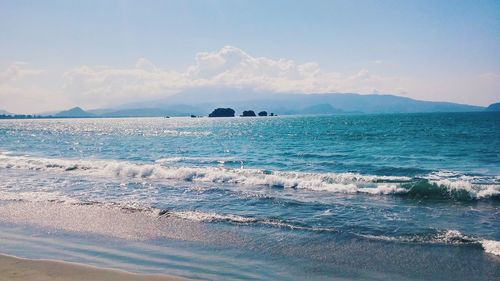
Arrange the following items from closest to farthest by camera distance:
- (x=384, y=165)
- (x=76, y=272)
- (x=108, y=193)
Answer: (x=76, y=272)
(x=108, y=193)
(x=384, y=165)

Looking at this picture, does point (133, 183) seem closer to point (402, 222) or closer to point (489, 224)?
point (402, 222)

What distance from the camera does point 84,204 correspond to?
17.5 meters

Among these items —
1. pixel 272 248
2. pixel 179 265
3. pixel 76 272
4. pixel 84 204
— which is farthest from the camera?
pixel 84 204

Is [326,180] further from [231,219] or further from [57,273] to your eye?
[57,273]

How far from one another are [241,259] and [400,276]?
4043 mm

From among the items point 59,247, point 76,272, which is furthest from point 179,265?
point 59,247

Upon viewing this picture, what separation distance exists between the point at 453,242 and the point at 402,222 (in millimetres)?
2623

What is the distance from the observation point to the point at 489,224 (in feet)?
45.6

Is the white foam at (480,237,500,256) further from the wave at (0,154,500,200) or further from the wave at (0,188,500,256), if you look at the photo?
the wave at (0,154,500,200)

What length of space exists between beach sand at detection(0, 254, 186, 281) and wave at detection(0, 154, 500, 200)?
48.4 ft

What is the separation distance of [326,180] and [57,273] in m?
18.0

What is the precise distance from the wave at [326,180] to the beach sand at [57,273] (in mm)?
14747

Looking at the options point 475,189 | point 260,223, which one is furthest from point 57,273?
point 475,189

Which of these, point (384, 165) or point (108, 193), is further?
point (384, 165)
